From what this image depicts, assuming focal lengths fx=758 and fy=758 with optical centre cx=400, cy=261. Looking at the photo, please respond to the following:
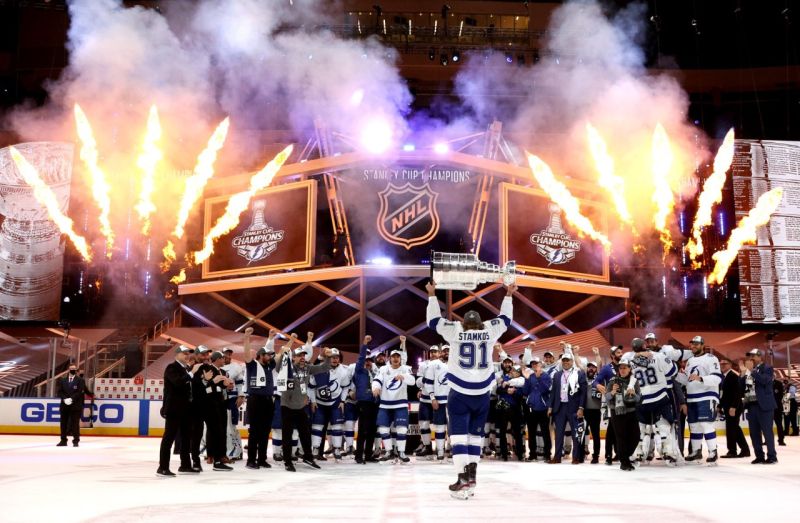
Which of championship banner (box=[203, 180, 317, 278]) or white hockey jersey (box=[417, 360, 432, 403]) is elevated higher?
championship banner (box=[203, 180, 317, 278])

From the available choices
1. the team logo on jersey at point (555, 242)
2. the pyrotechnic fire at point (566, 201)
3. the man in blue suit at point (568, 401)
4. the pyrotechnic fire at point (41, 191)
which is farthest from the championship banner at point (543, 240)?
the pyrotechnic fire at point (41, 191)

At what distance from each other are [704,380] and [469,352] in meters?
6.15

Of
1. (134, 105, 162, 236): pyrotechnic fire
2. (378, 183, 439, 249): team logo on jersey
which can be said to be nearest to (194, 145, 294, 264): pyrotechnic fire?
(134, 105, 162, 236): pyrotechnic fire

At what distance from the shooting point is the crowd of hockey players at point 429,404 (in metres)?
11.6

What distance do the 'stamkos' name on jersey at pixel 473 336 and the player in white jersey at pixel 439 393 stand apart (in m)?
4.89

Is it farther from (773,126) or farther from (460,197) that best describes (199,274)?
(773,126)

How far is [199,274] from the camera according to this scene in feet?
95.9

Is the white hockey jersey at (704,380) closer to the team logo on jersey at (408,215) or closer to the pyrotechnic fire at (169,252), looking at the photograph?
the team logo on jersey at (408,215)

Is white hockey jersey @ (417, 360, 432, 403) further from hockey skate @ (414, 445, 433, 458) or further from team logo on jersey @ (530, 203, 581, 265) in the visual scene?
team logo on jersey @ (530, 203, 581, 265)

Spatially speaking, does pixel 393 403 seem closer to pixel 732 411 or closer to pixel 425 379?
pixel 425 379

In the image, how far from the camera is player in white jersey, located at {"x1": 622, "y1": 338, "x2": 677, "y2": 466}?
12.2 meters

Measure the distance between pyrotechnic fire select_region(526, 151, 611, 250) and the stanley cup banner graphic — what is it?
1862 cm

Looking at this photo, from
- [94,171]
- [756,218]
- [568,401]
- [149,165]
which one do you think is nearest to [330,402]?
[568,401]

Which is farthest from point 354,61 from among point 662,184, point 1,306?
point 1,306
